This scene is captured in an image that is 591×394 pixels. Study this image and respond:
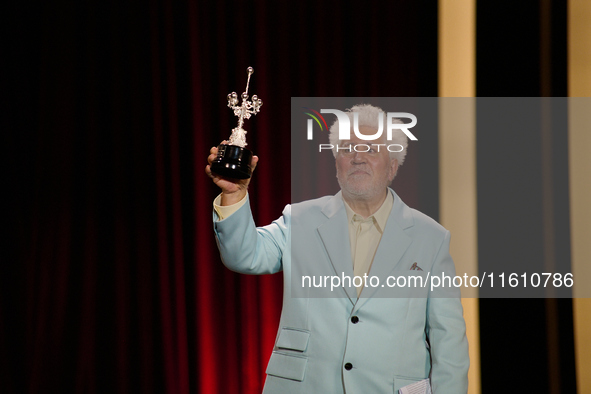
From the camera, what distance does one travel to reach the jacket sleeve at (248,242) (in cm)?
136

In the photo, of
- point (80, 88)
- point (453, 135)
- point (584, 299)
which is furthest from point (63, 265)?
point (584, 299)

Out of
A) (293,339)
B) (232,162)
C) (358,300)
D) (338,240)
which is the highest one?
(232,162)

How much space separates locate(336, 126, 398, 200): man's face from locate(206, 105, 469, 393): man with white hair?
0.03 meters

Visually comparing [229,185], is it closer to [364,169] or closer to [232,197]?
[232,197]

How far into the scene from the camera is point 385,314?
4.53 ft

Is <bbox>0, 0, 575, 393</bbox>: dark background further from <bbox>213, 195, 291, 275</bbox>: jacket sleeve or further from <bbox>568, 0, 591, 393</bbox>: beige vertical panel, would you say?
<bbox>213, 195, 291, 275</bbox>: jacket sleeve

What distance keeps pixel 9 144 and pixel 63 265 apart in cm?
69

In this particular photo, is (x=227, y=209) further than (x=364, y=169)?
No

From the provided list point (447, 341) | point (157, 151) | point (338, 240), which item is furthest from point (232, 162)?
point (157, 151)

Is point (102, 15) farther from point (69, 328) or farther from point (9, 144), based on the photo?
point (69, 328)

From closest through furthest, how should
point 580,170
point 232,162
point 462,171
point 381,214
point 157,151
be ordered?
point 232,162
point 381,214
point 462,171
point 580,170
point 157,151

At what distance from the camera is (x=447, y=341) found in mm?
1372

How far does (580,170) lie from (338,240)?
4.83ft

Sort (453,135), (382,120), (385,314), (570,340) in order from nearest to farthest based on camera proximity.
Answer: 1. (385,314)
2. (382,120)
3. (453,135)
4. (570,340)
